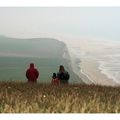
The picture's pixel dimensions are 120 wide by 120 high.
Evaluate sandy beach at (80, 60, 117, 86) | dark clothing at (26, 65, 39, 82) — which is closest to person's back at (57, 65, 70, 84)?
dark clothing at (26, 65, 39, 82)

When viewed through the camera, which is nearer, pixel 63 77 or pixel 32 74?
pixel 63 77

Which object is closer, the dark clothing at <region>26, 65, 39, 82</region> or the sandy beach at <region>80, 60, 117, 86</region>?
the dark clothing at <region>26, 65, 39, 82</region>

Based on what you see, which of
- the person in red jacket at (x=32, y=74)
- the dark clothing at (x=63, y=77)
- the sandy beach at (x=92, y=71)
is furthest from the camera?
the sandy beach at (x=92, y=71)

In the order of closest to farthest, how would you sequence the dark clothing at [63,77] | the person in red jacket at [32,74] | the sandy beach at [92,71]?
the dark clothing at [63,77] → the person in red jacket at [32,74] → the sandy beach at [92,71]

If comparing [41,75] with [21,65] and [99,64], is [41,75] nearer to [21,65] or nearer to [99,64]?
[21,65]

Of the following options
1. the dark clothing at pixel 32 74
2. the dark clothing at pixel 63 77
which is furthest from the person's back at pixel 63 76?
the dark clothing at pixel 32 74

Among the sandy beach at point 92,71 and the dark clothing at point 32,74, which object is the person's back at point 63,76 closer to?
the dark clothing at point 32,74

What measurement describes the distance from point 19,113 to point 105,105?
163 cm

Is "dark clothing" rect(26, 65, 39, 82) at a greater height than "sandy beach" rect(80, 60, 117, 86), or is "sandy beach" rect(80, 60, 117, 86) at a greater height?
"sandy beach" rect(80, 60, 117, 86)

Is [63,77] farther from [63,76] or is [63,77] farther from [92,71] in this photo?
[92,71]

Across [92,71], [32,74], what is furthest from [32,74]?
[92,71]

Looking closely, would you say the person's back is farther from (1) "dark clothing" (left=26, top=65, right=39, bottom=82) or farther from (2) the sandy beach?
(2) the sandy beach

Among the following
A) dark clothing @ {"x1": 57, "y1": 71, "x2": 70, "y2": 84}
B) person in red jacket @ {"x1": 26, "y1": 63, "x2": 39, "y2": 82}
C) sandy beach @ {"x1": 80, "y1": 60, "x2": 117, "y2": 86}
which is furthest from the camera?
sandy beach @ {"x1": 80, "y1": 60, "x2": 117, "y2": 86}
